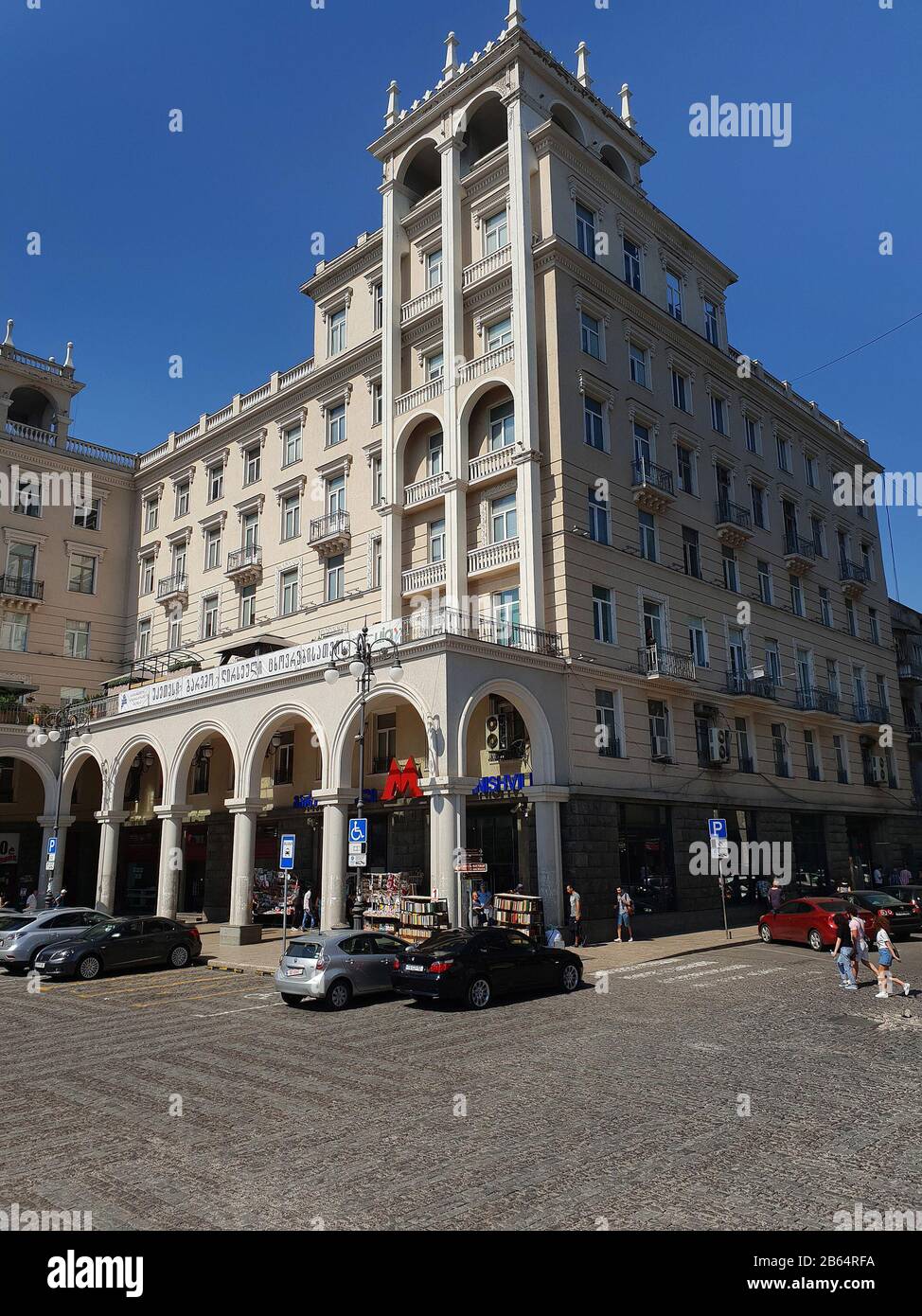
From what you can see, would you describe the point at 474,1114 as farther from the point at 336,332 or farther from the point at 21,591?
the point at 21,591

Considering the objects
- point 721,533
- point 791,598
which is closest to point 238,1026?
point 721,533

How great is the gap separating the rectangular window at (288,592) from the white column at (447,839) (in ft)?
54.9

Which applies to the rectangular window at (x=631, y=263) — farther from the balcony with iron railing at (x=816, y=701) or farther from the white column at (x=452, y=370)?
the balcony with iron railing at (x=816, y=701)

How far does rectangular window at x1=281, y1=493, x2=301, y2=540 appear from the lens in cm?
4072

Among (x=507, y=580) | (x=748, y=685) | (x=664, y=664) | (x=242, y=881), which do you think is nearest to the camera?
(x=242, y=881)

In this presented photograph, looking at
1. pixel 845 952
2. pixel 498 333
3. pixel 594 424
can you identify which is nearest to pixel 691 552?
pixel 594 424

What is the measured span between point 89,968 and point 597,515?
69.6 ft

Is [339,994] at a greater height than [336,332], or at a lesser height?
lesser

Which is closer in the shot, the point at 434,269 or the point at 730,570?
the point at 434,269

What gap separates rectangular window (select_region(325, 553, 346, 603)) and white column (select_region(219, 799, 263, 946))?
33.0 feet

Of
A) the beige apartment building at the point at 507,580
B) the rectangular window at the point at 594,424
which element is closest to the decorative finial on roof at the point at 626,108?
the beige apartment building at the point at 507,580

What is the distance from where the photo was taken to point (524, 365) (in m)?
31.2

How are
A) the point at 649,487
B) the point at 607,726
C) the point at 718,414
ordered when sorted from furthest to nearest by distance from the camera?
the point at 718,414, the point at 649,487, the point at 607,726

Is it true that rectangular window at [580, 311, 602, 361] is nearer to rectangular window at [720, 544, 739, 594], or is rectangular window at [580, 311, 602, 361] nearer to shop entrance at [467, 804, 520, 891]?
rectangular window at [720, 544, 739, 594]
